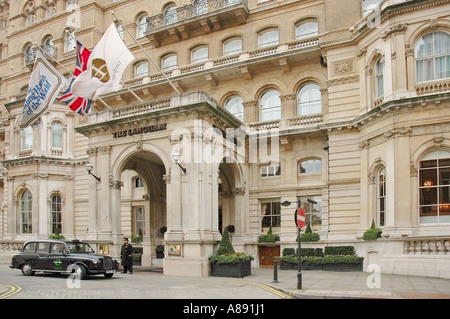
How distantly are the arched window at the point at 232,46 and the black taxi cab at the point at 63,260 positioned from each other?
16810mm

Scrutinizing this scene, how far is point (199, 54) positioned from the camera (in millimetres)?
32156

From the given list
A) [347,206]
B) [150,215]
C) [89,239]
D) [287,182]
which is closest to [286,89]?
[287,182]

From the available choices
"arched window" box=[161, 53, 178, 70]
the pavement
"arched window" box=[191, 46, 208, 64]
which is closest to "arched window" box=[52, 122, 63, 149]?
"arched window" box=[161, 53, 178, 70]

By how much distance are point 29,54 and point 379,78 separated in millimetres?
28266

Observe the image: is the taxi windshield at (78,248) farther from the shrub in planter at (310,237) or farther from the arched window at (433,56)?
the arched window at (433,56)

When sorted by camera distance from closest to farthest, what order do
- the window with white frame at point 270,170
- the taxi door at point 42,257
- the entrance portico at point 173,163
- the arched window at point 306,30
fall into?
the taxi door at point 42,257
the entrance portico at point 173,163
the window with white frame at point 270,170
the arched window at point 306,30

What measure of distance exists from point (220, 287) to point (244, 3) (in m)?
20.0

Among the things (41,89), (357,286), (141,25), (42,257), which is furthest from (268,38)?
(42,257)

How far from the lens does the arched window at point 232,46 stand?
1216 inches

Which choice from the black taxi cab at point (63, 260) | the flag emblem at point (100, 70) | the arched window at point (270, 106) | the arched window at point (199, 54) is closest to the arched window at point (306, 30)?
the arched window at point (270, 106)

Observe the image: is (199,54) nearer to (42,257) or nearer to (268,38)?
(268,38)

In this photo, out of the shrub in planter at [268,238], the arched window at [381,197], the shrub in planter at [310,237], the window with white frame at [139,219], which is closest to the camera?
the arched window at [381,197]

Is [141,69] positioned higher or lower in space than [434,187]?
higher
